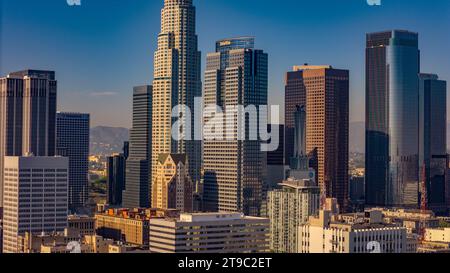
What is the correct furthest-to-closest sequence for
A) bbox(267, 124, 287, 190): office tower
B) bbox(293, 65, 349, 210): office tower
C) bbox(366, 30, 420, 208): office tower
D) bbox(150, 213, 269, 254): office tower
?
bbox(366, 30, 420, 208): office tower
bbox(293, 65, 349, 210): office tower
bbox(267, 124, 287, 190): office tower
bbox(150, 213, 269, 254): office tower

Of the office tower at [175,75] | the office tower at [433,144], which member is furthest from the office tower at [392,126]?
the office tower at [175,75]

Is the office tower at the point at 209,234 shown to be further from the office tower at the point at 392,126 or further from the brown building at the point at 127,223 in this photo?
the office tower at the point at 392,126

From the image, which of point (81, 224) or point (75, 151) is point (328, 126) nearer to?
point (75, 151)

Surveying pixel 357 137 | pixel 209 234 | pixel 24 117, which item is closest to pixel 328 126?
pixel 357 137

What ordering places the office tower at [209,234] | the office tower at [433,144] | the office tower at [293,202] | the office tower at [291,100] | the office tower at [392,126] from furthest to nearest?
the office tower at [392,126]
the office tower at [433,144]
the office tower at [291,100]
the office tower at [293,202]
the office tower at [209,234]

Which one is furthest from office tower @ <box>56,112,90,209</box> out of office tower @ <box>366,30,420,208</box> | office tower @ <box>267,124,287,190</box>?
office tower @ <box>366,30,420,208</box>

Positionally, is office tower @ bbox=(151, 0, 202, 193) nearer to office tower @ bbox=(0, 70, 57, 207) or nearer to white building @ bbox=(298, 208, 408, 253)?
office tower @ bbox=(0, 70, 57, 207)
